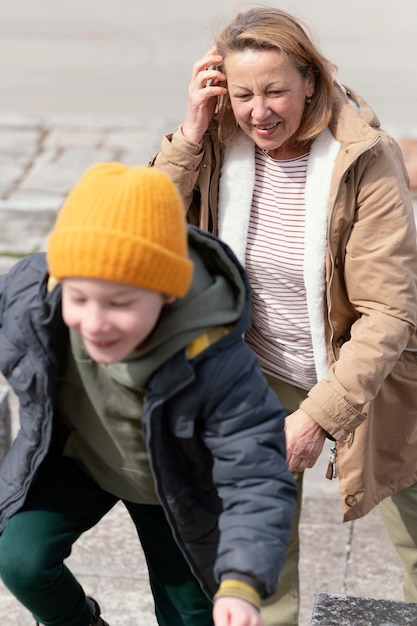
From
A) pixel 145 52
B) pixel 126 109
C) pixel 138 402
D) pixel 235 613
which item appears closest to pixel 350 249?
pixel 138 402

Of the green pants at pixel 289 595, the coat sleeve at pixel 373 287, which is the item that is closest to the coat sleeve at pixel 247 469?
the coat sleeve at pixel 373 287

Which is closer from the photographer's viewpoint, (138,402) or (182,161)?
(138,402)

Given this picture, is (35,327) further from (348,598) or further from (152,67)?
(152,67)

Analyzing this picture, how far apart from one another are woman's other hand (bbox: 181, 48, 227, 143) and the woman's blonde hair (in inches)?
1.3

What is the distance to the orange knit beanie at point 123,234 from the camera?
Result: 2223mm

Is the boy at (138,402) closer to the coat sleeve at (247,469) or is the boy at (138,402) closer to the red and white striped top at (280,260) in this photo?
the coat sleeve at (247,469)

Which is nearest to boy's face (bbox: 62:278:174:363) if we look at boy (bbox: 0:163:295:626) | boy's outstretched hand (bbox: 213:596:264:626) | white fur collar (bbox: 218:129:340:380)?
boy (bbox: 0:163:295:626)

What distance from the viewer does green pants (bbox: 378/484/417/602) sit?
12.2 feet

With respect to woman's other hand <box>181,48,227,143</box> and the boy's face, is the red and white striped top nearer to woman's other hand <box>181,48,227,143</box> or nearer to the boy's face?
woman's other hand <box>181,48,227,143</box>

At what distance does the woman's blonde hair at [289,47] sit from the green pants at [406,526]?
116cm

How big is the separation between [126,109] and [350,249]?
7.26 m

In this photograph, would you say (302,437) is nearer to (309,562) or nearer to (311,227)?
(311,227)

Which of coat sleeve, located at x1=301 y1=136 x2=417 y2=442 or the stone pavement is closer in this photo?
coat sleeve, located at x1=301 y1=136 x2=417 y2=442

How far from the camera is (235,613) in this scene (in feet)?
7.74
